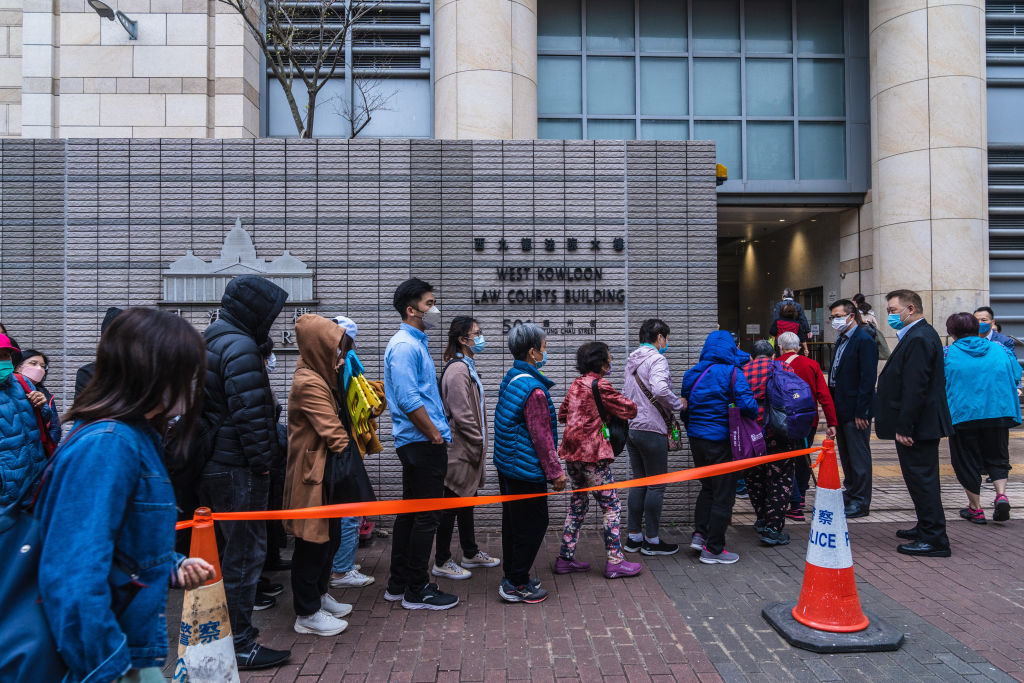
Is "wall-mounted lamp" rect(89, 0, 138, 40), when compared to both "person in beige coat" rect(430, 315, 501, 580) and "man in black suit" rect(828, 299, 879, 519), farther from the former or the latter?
"man in black suit" rect(828, 299, 879, 519)

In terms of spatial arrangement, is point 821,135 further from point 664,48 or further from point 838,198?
point 664,48

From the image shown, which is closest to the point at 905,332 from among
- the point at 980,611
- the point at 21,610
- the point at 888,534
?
the point at 888,534

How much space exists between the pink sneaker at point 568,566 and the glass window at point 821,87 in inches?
471

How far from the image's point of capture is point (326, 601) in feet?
14.4

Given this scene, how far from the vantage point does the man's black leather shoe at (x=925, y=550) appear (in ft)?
17.8

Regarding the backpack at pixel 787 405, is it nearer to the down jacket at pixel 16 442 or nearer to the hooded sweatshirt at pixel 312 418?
the hooded sweatshirt at pixel 312 418

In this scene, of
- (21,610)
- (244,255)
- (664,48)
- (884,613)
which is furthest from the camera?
(664,48)

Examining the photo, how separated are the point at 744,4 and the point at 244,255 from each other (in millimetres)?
11910

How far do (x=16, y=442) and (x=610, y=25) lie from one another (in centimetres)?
1266

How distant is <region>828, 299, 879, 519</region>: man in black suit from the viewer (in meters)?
6.61

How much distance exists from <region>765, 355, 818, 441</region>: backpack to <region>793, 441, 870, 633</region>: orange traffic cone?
5.22ft

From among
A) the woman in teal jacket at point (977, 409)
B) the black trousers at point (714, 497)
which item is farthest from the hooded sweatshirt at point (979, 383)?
the black trousers at point (714, 497)

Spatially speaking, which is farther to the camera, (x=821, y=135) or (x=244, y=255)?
(x=821, y=135)

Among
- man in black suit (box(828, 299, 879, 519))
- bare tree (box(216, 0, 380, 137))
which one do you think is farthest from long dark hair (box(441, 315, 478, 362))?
bare tree (box(216, 0, 380, 137))
